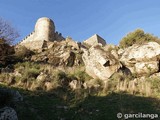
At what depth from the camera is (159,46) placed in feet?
51.0

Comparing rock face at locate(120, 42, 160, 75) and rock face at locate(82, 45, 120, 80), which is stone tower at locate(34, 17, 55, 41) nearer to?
rock face at locate(82, 45, 120, 80)

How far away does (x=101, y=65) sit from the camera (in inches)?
577

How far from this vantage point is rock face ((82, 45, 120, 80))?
560 inches

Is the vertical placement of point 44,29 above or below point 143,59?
above

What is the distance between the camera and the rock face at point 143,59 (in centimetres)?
1482

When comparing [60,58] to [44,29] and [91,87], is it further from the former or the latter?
[44,29]

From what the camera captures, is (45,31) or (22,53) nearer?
(22,53)

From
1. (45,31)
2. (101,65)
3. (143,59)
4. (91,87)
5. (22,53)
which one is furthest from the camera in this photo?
(45,31)

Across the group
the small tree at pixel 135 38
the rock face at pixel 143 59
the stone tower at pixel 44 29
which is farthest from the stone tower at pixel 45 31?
the rock face at pixel 143 59

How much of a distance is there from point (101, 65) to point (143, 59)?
294 cm

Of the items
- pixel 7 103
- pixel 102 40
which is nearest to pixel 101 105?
pixel 7 103

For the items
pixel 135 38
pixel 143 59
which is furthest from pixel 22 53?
pixel 143 59

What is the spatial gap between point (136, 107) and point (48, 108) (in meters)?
3.42

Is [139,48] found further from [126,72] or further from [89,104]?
[89,104]
